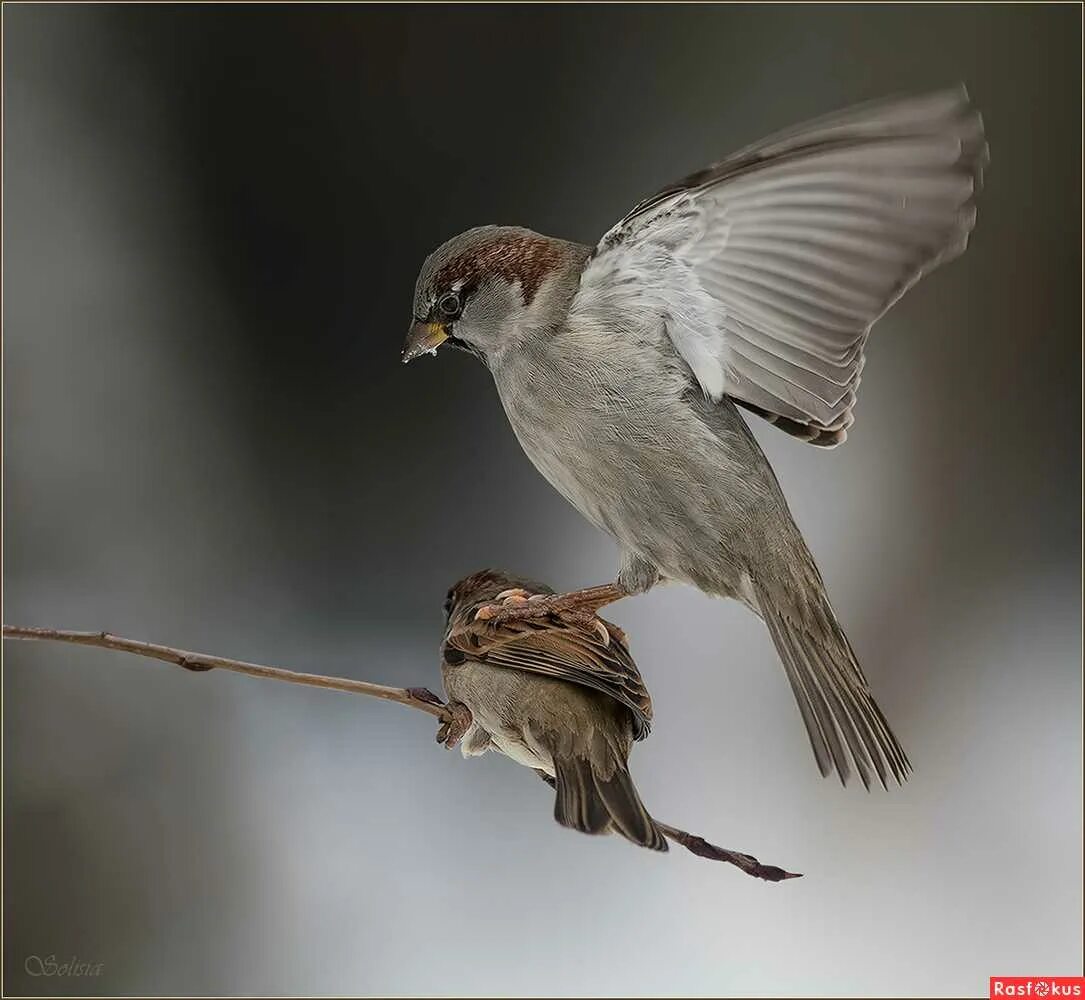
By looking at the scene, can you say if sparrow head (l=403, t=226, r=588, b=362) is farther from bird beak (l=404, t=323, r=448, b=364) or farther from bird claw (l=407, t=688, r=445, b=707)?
bird claw (l=407, t=688, r=445, b=707)

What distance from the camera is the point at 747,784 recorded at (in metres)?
1.42

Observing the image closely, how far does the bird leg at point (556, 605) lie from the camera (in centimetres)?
89

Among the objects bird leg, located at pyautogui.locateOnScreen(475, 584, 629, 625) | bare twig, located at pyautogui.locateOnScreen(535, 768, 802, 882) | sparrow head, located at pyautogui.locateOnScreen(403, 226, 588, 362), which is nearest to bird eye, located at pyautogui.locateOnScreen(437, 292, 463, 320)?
sparrow head, located at pyautogui.locateOnScreen(403, 226, 588, 362)

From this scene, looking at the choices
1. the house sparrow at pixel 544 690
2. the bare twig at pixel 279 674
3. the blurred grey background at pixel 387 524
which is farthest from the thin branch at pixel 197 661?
the blurred grey background at pixel 387 524

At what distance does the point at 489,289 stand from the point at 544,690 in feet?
1.01

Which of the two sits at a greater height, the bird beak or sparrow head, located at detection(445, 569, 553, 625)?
the bird beak

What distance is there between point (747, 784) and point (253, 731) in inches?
25.2

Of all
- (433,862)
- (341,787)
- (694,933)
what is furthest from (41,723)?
(694,933)

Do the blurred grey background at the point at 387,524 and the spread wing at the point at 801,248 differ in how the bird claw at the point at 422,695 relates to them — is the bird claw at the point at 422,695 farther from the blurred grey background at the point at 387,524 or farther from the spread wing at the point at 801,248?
the blurred grey background at the point at 387,524

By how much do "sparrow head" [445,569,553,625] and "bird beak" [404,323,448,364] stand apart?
9.2 inches

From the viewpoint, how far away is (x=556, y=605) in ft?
2.94

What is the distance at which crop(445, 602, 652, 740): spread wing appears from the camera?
86 cm

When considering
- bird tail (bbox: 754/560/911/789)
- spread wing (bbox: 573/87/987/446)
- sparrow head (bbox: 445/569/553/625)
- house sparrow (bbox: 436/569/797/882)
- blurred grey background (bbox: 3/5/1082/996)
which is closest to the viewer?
spread wing (bbox: 573/87/987/446)

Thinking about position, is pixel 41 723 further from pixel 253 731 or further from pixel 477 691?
pixel 477 691
